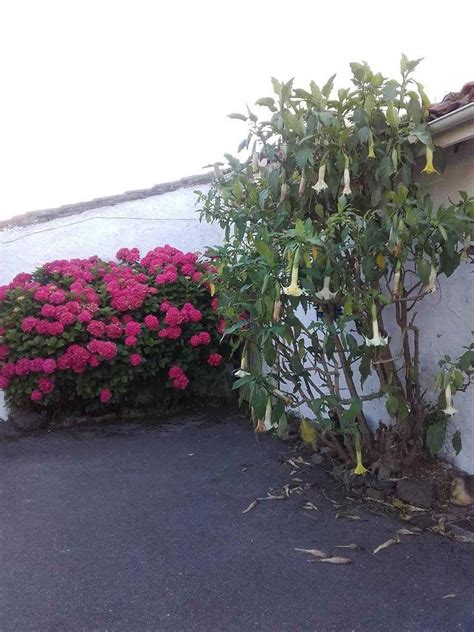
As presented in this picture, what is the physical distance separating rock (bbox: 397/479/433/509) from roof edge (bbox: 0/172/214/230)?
446 centimetres

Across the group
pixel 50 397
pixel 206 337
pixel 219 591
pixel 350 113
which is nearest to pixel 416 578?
pixel 219 591

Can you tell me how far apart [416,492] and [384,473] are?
282mm

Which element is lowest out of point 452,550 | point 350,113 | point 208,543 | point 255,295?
point 452,550

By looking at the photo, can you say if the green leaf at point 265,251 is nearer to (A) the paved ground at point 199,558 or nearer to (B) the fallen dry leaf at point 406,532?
(A) the paved ground at point 199,558

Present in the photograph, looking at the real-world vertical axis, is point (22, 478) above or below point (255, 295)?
below

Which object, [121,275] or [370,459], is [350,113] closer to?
Answer: [370,459]

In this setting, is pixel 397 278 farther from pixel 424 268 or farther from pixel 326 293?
pixel 326 293

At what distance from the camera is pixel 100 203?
289 inches

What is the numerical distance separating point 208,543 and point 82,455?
212cm

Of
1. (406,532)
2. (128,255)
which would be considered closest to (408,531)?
(406,532)

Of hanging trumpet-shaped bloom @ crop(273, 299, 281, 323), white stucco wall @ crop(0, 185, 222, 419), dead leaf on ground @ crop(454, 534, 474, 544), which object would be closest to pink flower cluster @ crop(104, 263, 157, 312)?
white stucco wall @ crop(0, 185, 222, 419)

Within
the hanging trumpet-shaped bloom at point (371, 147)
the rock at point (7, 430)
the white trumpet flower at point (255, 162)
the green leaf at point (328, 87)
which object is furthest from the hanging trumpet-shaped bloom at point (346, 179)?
the rock at point (7, 430)

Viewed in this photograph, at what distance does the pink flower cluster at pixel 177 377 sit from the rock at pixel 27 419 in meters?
1.34

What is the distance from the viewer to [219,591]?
9.84ft
